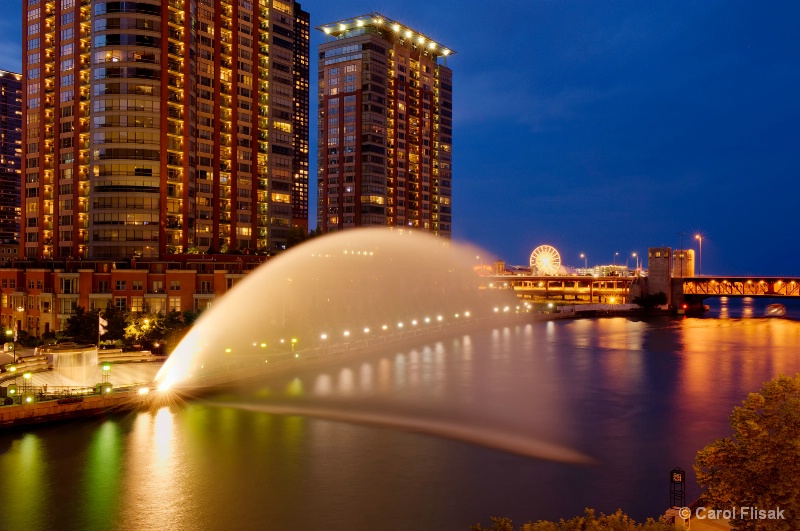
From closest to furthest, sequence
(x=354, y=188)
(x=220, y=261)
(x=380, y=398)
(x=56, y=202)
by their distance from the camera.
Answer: (x=380, y=398)
(x=220, y=261)
(x=56, y=202)
(x=354, y=188)

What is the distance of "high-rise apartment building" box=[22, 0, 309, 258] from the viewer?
8056 centimetres

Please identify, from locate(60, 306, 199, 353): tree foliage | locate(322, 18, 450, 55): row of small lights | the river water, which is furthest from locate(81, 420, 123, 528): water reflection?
locate(322, 18, 450, 55): row of small lights

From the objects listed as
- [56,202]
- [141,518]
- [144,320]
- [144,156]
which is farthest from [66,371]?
[56,202]

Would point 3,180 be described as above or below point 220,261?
above

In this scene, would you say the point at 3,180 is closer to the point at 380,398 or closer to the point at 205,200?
the point at 205,200

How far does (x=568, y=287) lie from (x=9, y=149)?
16819 cm

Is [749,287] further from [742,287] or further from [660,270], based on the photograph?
[660,270]

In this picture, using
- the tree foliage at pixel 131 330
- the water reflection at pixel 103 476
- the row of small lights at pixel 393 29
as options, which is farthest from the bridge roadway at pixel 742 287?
the water reflection at pixel 103 476

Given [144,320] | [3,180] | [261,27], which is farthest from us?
[3,180]

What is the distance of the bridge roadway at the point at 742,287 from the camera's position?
12500cm

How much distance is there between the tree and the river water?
1117 centimetres

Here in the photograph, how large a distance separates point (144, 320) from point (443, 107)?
12306 centimetres

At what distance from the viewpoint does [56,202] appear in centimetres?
8794

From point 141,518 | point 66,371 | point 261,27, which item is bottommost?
point 141,518
